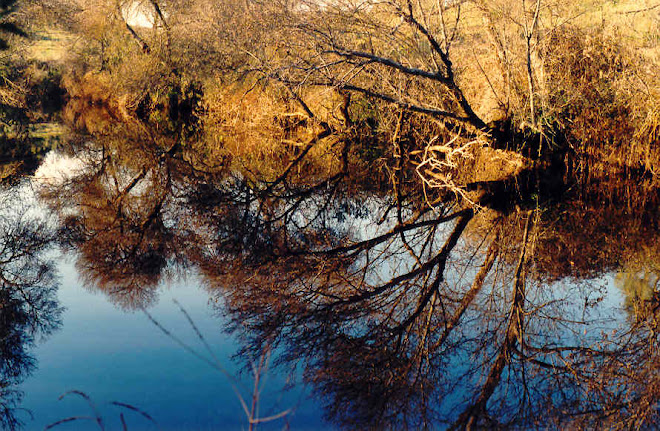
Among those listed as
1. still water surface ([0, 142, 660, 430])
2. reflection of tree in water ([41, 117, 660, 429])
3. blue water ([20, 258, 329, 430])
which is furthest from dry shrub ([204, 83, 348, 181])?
blue water ([20, 258, 329, 430])

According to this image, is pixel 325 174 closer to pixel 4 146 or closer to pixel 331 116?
pixel 331 116

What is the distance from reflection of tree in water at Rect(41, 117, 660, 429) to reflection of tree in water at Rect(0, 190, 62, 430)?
0.45 metres

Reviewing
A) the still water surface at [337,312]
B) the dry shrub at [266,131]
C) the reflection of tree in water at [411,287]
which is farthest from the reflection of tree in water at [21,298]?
the dry shrub at [266,131]

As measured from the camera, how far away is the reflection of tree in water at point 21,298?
13.8ft

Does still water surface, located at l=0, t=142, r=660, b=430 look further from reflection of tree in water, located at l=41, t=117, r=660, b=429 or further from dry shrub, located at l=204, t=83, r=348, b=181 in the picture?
dry shrub, located at l=204, t=83, r=348, b=181

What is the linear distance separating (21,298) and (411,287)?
12.0 feet

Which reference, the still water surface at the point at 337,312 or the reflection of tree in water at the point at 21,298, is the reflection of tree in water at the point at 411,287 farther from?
the reflection of tree in water at the point at 21,298

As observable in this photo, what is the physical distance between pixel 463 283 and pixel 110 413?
12.0ft

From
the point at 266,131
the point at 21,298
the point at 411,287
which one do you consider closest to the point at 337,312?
the point at 411,287

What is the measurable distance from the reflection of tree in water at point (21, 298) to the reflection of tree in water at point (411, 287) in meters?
0.45

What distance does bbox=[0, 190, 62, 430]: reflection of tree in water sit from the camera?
419 centimetres

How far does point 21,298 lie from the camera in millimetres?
5703

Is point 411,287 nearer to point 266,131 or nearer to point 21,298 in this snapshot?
point 21,298

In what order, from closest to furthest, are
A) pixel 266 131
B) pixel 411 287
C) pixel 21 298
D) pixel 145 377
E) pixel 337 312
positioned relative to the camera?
pixel 145 377 → pixel 337 312 → pixel 21 298 → pixel 411 287 → pixel 266 131
